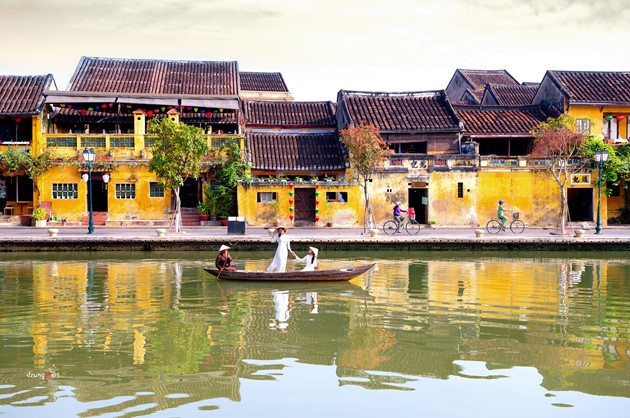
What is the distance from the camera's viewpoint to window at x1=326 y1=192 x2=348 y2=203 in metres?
34.1

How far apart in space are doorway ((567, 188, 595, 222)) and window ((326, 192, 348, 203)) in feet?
37.4

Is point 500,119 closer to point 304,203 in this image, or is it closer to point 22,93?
point 304,203

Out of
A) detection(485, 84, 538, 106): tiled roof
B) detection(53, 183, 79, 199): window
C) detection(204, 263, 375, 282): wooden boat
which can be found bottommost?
detection(204, 263, 375, 282): wooden boat

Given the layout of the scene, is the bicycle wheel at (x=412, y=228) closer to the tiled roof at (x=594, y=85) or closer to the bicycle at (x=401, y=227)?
the bicycle at (x=401, y=227)

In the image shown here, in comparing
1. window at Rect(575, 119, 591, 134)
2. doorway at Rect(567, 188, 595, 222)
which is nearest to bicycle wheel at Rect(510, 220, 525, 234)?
doorway at Rect(567, 188, 595, 222)

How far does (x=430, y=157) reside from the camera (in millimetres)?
34312

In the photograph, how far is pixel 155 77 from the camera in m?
39.6

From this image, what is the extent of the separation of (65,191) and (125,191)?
280 centimetres

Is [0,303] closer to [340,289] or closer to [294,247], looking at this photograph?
[340,289]

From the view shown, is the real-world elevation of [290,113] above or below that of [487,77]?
below

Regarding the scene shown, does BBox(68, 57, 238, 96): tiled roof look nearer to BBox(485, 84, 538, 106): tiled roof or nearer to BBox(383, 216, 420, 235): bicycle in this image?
BBox(383, 216, 420, 235): bicycle

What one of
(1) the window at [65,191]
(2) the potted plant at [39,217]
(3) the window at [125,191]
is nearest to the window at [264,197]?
(3) the window at [125,191]

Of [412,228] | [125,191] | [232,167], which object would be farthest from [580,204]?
[125,191]

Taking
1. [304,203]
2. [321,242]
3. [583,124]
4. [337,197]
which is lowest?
[321,242]
